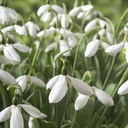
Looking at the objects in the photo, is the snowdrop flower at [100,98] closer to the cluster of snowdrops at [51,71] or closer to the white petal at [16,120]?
the cluster of snowdrops at [51,71]

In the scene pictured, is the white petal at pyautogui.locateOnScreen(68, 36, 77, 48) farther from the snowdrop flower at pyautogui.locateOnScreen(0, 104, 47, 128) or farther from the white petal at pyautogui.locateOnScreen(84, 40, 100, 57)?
the snowdrop flower at pyautogui.locateOnScreen(0, 104, 47, 128)

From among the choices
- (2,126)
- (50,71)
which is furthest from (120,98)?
(2,126)

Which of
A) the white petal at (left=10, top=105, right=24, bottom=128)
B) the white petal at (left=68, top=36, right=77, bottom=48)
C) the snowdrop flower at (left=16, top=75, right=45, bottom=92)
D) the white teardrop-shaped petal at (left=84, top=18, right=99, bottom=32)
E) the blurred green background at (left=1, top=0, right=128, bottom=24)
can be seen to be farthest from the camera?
the blurred green background at (left=1, top=0, right=128, bottom=24)

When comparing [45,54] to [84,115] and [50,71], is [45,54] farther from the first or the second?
[84,115]

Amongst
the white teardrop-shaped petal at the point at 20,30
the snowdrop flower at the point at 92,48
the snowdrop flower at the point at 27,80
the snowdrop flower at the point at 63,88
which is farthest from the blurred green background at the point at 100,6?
the snowdrop flower at the point at 63,88

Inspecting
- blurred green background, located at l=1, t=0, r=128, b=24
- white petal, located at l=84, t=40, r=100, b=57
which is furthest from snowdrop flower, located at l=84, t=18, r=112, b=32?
blurred green background, located at l=1, t=0, r=128, b=24

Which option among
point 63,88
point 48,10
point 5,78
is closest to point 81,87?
point 63,88
